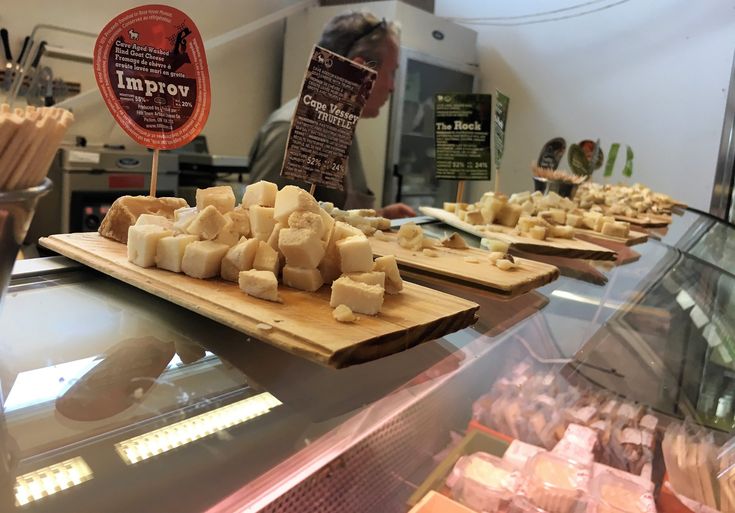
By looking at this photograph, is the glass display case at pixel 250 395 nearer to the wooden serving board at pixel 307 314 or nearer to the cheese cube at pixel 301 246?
the wooden serving board at pixel 307 314

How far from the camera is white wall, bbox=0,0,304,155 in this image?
3.90 m

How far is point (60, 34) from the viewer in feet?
13.0

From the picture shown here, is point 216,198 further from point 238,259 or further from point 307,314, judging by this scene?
point 307,314

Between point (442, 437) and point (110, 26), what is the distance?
95 centimetres

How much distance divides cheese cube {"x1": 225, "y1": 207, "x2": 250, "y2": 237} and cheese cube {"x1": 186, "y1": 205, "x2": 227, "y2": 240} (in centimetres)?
4

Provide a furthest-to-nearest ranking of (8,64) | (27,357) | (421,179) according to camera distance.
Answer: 1. (421,179)
2. (8,64)
3. (27,357)

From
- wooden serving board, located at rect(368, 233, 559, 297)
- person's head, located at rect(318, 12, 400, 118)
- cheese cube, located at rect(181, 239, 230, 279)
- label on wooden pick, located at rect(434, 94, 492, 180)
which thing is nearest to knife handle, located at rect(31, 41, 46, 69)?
person's head, located at rect(318, 12, 400, 118)

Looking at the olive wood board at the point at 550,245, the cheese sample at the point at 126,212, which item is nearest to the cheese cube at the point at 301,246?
the cheese sample at the point at 126,212

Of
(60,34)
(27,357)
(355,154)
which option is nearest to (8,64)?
(60,34)

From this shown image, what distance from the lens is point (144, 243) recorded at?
40.8 inches

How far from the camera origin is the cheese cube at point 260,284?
3.00 ft

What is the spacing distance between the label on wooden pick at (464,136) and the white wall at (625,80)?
349 cm

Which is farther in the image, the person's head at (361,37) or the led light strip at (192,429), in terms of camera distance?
the person's head at (361,37)

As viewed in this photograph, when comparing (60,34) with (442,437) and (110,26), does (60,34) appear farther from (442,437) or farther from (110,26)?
(442,437)
